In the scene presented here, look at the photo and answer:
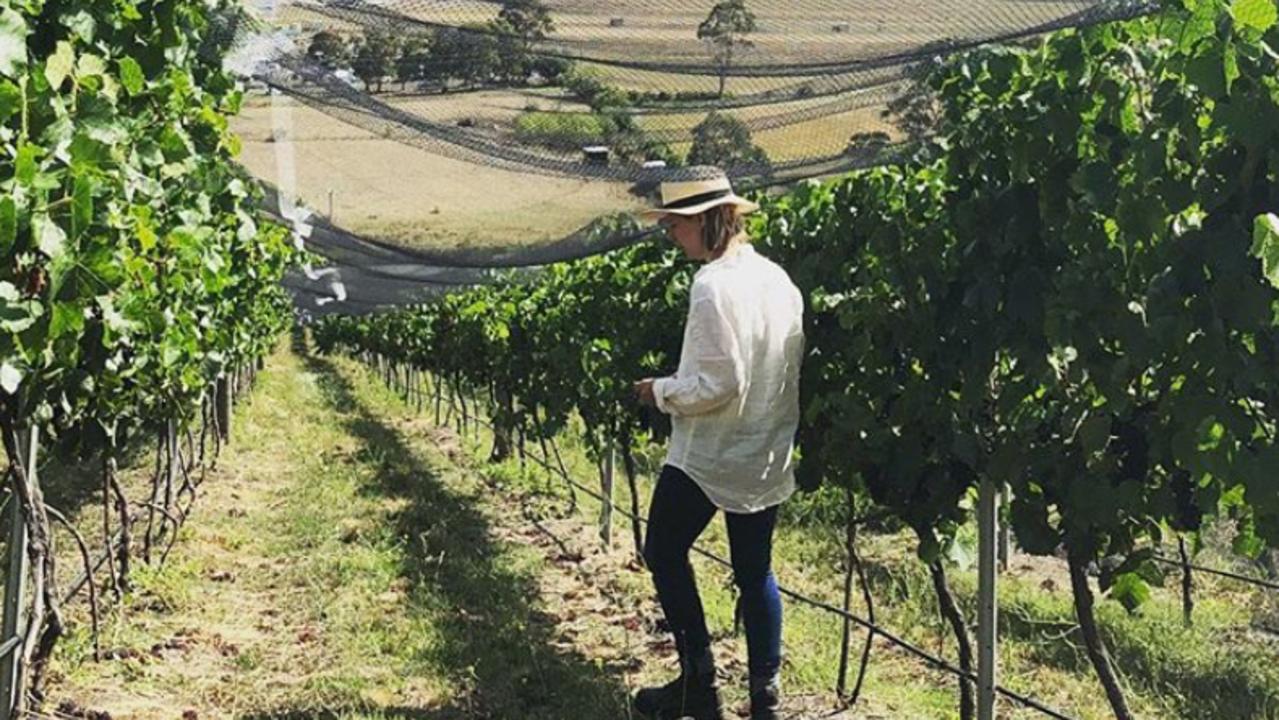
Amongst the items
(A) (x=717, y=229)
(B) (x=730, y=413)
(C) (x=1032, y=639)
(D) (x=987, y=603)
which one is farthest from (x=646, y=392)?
(C) (x=1032, y=639)

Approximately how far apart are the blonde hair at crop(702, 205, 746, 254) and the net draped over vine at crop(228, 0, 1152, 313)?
3.28 ft

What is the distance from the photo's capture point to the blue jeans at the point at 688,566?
11.5 feet

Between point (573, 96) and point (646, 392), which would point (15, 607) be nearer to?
point (646, 392)

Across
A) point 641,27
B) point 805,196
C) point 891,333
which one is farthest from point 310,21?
point 891,333

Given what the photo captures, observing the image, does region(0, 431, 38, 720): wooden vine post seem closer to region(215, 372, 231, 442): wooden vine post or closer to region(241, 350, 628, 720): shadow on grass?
region(241, 350, 628, 720): shadow on grass

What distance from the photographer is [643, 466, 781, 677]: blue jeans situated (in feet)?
11.5

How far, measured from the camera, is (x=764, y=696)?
3586mm

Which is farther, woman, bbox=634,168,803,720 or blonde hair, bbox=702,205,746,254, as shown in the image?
blonde hair, bbox=702,205,746,254

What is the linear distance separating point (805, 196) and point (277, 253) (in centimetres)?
802

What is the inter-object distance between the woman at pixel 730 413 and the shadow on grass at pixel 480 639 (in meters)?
0.75

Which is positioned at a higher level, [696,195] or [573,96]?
[573,96]

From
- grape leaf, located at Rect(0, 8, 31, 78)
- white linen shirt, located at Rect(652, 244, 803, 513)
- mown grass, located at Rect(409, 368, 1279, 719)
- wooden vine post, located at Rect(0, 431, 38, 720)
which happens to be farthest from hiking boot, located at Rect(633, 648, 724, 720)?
grape leaf, located at Rect(0, 8, 31, 78)

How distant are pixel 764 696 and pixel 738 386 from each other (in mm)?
932

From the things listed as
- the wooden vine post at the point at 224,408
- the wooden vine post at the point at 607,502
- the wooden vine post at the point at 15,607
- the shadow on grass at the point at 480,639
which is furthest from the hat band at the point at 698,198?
the wooden vine post at the point at 224,408
